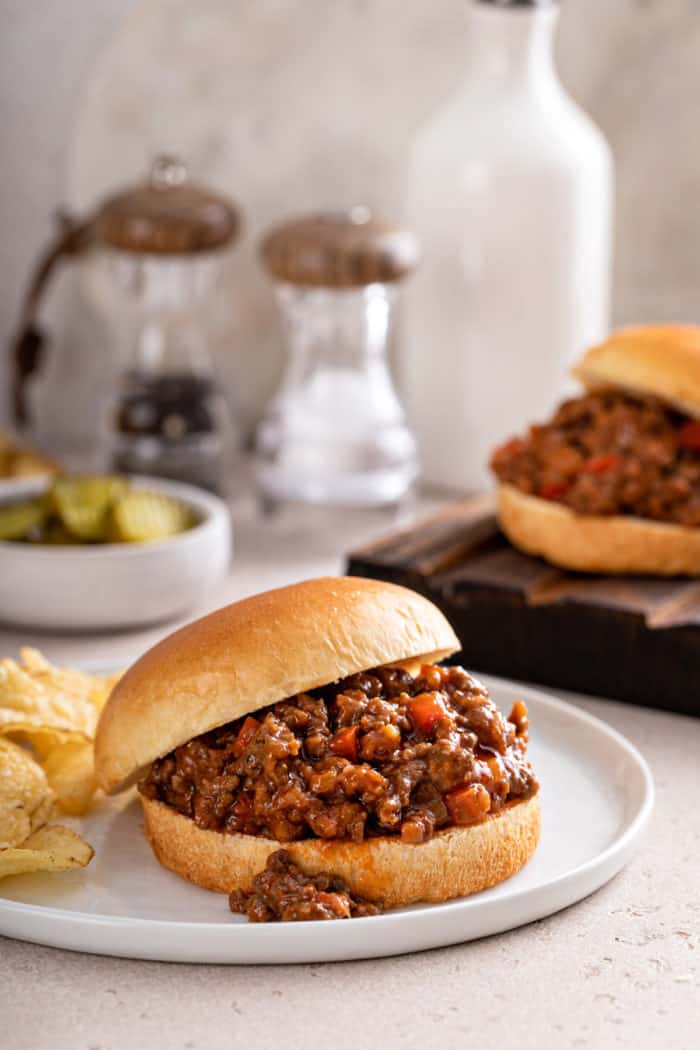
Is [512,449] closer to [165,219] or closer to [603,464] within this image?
[603,464]

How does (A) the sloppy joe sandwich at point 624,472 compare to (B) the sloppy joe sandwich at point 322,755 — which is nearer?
(B) the sloppy joe sandwich at point 322,755

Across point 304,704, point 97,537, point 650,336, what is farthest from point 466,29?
point 304,704

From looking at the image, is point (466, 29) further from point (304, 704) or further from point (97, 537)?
point (304, 704)

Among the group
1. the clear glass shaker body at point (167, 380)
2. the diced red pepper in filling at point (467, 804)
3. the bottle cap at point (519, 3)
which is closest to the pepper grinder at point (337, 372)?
the clear glass shaker body at point (167, 380)

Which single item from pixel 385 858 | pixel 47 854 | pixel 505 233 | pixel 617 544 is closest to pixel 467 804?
pixel 385 858

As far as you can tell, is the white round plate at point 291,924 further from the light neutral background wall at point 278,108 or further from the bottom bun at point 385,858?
the light neutral background wall at point 278,108

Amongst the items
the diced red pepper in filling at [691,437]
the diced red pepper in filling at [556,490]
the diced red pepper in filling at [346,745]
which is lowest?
the diced red pepper in filling at [556,490]
